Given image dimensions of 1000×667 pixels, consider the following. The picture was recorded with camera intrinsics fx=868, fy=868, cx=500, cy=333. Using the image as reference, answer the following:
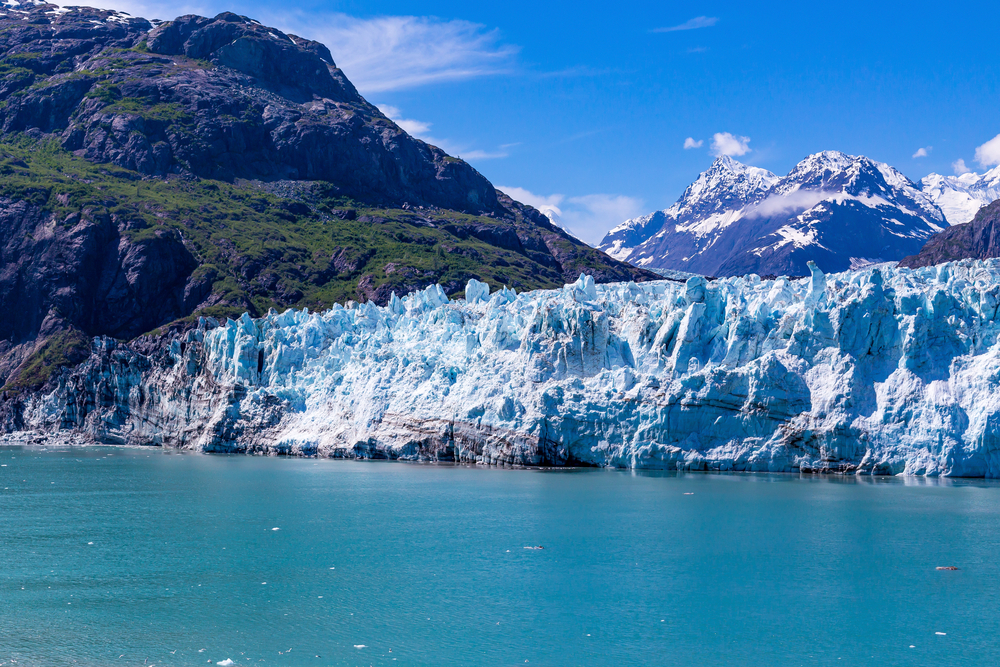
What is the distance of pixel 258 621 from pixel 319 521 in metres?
13.5

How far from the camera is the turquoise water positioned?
1923 centimetres

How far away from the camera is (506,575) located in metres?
25.6

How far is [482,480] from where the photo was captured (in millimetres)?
48000

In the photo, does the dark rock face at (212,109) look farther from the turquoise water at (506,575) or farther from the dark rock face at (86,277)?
the turquoise water at (506,575)

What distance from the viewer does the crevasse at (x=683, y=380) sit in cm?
4550

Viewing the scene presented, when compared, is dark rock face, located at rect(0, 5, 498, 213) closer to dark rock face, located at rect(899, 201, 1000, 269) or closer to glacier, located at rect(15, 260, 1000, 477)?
dark rock face, located at rect(899, 201, 1000, 269)

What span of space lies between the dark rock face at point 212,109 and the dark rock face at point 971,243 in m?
88.0

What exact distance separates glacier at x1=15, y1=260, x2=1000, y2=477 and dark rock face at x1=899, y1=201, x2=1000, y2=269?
114070mm

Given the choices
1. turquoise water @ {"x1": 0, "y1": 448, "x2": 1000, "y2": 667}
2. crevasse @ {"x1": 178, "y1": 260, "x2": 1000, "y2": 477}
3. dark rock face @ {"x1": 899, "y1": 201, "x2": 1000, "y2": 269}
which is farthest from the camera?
dark rock face @ {"x1": 899, "y1": 201, "x2": 1000, "y2": 269}

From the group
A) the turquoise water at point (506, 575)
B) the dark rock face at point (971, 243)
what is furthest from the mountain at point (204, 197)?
the turquoise water at point (506, 575)

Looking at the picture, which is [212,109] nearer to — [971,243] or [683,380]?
[683,380]

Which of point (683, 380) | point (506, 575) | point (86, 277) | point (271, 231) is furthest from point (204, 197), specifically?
point (506, 575)

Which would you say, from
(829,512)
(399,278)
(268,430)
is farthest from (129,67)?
(829,512)

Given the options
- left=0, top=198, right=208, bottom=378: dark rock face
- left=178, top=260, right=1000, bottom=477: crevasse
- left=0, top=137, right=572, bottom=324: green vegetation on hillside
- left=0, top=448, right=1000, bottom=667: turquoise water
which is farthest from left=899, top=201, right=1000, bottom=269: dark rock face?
left=0, top=448, right=1000, bottom=667: turquoise water
